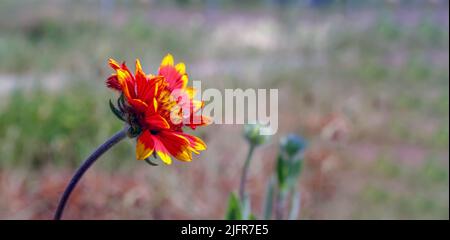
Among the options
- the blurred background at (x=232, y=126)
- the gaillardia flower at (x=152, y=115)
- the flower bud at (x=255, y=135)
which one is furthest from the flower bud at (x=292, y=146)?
the gaillardia flower at (x=152, y=115)

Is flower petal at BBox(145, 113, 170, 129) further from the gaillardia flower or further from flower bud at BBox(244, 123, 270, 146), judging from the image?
flower bud at BBox(244, 123, 270, 146)

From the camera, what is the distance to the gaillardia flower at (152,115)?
2.68ft

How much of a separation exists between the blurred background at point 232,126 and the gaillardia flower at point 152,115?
1080 mm

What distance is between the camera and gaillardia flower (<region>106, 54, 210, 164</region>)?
818 mm

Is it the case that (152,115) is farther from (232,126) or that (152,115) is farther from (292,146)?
(232,126)

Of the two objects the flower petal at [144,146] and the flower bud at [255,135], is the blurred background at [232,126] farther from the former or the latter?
the flower petal at [144,146]

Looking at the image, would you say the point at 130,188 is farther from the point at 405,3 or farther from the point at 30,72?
the point at 405,3

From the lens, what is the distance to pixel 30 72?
13.8 ft

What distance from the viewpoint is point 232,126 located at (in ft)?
9.96

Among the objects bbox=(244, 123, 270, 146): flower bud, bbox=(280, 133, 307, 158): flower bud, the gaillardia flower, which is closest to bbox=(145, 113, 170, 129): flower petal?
the gaillardia flower

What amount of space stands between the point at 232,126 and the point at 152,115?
2217 mm

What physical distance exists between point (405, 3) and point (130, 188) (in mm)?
6793

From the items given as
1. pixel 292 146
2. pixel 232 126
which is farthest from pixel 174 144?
pixel 232 126
